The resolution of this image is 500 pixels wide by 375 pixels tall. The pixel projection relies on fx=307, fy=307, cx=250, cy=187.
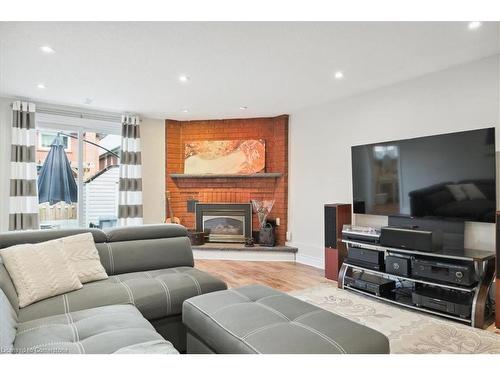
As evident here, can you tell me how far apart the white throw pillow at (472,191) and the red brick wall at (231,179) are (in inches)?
103

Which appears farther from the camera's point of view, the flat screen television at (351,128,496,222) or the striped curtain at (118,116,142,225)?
the striped curtain at (118,116,142,225)

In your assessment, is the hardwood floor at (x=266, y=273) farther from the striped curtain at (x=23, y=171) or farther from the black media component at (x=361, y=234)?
the striped curtain at (x=23, y=171)

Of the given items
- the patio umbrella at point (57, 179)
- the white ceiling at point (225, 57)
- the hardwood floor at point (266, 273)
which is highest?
the white ceiling at point (225, 57)

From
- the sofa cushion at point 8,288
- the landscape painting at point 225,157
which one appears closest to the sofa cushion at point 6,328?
the sofa cushion at point 8,288

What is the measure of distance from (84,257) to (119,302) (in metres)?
0.51

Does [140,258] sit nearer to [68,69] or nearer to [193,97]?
[68,69]

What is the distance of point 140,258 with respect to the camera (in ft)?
8.02

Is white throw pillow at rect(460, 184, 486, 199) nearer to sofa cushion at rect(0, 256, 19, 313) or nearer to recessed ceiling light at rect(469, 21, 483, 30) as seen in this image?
recessed ceiling light at rect(469, 21, 483, 30)

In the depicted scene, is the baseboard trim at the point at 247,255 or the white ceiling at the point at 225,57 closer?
the white ceiling at the point at 225,57

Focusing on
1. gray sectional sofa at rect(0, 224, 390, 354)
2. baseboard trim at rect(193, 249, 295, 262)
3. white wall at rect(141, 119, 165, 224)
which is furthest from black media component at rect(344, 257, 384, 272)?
white wall at rect(141, 119, 165, 224)

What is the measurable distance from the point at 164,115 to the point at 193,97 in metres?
1.21

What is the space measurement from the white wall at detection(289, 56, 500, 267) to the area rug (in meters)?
0.89

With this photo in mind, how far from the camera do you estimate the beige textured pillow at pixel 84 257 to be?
207 centimetres

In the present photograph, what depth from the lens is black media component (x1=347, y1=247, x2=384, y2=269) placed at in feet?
10.3
